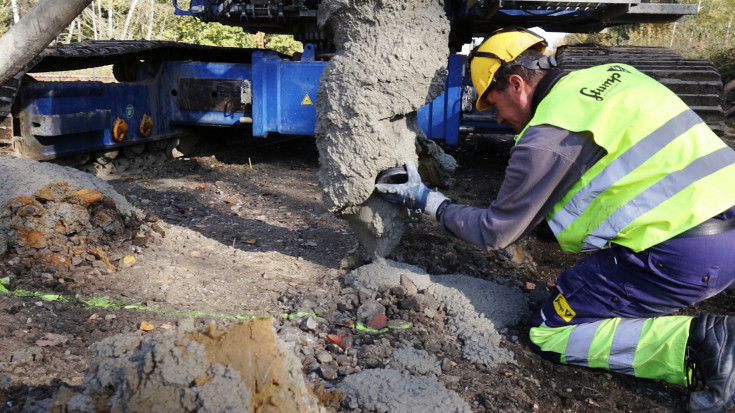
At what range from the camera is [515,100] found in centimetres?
295

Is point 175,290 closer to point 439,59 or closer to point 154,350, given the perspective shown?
point 154,350

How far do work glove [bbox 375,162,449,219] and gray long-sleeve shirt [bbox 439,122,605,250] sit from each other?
0.38 meters

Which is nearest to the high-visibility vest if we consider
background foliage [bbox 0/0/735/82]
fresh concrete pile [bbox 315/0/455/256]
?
fresh concrete pile [bbox 315/0/455/256]

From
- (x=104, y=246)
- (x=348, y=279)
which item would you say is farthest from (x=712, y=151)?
(x=104, y=246)

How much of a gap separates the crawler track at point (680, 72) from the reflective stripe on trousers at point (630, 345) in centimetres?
243

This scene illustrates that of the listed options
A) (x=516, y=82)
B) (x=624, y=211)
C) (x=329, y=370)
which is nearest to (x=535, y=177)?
(x=624, y=211)

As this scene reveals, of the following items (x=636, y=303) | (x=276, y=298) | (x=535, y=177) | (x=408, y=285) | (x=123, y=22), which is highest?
(x=123, y=22)

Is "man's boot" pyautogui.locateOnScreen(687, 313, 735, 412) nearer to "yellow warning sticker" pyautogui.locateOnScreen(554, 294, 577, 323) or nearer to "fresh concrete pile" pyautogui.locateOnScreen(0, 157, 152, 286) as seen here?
"yellow warning sticker" pyautogui.locateOnScreen(554, 294, 577, 323)

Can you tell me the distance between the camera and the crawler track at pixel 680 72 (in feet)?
15.0

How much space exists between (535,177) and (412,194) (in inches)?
32.5

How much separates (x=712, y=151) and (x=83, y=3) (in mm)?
2602

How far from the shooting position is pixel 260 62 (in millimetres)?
6473

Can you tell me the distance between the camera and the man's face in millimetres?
2914

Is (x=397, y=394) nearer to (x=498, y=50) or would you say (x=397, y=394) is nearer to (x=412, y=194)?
(x=412, y=194)
